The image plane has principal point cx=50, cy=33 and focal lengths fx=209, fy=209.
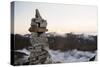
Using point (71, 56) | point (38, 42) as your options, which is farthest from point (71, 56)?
point (38, 42)

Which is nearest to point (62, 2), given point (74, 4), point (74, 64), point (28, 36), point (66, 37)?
point (74, 4)

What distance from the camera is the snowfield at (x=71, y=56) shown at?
6.51ft

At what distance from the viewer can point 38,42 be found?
6.33ft

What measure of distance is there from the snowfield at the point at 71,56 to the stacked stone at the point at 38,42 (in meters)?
0.07

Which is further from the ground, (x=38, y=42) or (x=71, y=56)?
(x=38, y=42)

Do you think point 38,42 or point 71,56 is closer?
point 38,42

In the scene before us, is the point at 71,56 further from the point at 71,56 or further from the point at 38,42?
the point at 38,42

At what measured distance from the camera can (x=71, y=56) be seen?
205 cm

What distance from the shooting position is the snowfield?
199cm

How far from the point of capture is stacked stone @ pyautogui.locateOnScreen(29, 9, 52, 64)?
191 centimetres

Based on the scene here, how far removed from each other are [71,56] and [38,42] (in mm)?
366

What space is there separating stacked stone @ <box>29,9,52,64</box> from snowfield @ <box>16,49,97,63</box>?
0.22ft

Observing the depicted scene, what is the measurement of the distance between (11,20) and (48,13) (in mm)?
353
